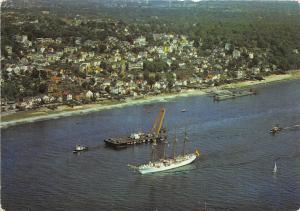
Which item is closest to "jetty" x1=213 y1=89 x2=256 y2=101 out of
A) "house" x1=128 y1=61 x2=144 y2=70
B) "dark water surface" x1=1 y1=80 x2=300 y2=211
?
"dark water surface" x1=1 y1=80 x2=300 y2=211

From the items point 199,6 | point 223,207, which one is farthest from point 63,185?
point 199,6

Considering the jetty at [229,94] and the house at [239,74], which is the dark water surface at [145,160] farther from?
the house at [239,74]

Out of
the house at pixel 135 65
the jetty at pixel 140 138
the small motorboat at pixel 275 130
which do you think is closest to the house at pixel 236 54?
the house at pixel 135 65

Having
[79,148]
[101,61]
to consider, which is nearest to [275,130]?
[79,148]

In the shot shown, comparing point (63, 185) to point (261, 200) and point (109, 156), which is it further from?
point (261, 200)

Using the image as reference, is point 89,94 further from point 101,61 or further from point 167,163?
point 167,163
